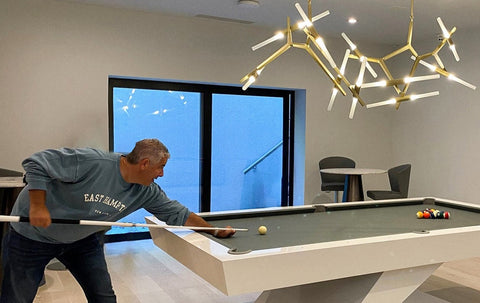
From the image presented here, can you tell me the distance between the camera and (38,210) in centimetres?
193

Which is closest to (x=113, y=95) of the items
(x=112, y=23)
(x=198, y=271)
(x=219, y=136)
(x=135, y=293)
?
(x=112, y=23)

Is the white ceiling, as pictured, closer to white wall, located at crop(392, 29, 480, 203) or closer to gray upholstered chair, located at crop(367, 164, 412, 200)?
white wall, located at crop(392, 29, 480, 203)

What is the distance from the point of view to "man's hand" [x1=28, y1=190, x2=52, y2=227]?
1906 millimetres

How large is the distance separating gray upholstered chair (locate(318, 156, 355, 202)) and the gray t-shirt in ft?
13.4

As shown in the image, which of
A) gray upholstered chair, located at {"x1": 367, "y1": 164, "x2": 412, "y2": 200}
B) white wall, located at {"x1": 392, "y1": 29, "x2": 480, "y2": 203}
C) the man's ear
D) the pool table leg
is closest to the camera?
the man's ear

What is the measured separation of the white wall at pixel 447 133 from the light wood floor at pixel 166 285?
1779 millimetres

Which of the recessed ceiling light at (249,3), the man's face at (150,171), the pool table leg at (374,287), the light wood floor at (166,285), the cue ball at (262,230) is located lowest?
the light wood floor at (166,285)

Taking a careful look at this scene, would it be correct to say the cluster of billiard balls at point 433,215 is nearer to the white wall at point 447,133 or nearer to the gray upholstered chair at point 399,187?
the gray upholstered chair at point 399,187

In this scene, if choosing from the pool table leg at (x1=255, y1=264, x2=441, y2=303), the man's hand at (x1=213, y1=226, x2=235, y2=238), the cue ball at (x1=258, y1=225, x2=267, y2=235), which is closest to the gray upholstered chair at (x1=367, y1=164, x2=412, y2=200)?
the pool table leg at (x1=255, y1=264, x2=441, y2=303)

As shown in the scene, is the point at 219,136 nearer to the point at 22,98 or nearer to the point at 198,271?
the point at 22,98

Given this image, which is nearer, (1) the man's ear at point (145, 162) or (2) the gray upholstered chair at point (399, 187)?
(1) the man's ear at point (145, 162)

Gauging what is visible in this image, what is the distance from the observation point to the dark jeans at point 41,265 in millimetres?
2078

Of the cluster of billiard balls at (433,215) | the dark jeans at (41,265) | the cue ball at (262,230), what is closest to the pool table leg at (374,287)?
the cue ball at (262,230)

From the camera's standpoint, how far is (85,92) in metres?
5.13
